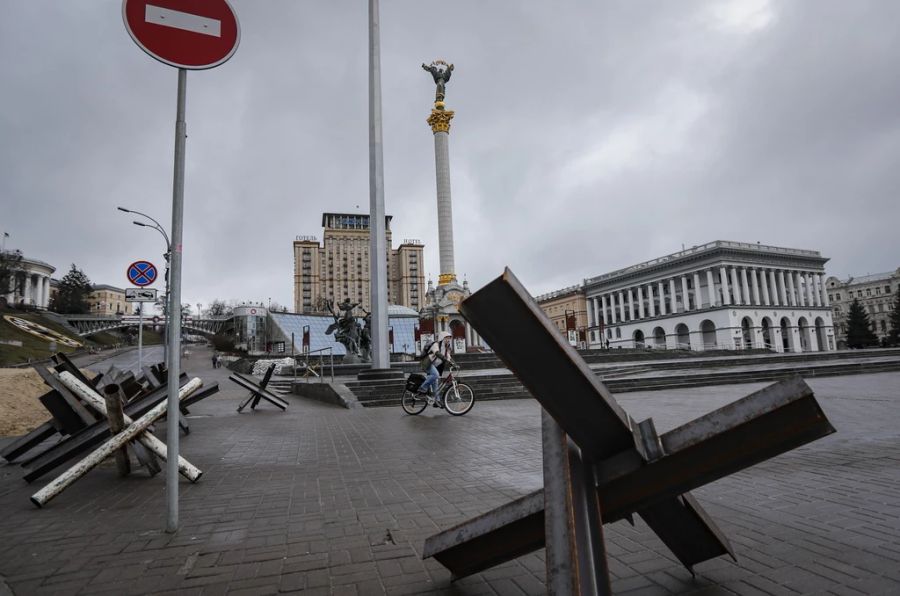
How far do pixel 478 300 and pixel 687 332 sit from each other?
3534 inches

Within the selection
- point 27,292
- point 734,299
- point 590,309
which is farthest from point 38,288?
point 734,299

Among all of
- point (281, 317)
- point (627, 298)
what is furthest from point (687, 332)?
point (281, 317)

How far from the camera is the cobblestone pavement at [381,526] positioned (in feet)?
8.13

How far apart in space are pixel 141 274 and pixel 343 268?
4909 inches

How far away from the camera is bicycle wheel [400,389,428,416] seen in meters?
10.6

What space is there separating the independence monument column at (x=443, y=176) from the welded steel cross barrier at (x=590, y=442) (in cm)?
4645

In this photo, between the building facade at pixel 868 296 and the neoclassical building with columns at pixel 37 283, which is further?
the building facade at pixel 868 296

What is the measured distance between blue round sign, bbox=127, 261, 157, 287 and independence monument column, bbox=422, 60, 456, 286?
1368 inches

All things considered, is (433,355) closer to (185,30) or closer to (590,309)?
(185,30)

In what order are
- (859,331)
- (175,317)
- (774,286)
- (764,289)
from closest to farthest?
(175,317), (859,331), (764,289), (774,286)

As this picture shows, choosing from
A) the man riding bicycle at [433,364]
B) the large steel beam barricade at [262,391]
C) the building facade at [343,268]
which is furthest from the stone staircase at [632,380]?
the building facade at [343,268]

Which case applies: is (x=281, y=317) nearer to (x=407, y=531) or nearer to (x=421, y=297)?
(x=407, y=531)

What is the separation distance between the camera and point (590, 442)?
1711mm

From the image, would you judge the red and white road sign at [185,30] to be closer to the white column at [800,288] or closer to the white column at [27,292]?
the white column at [800,288]
